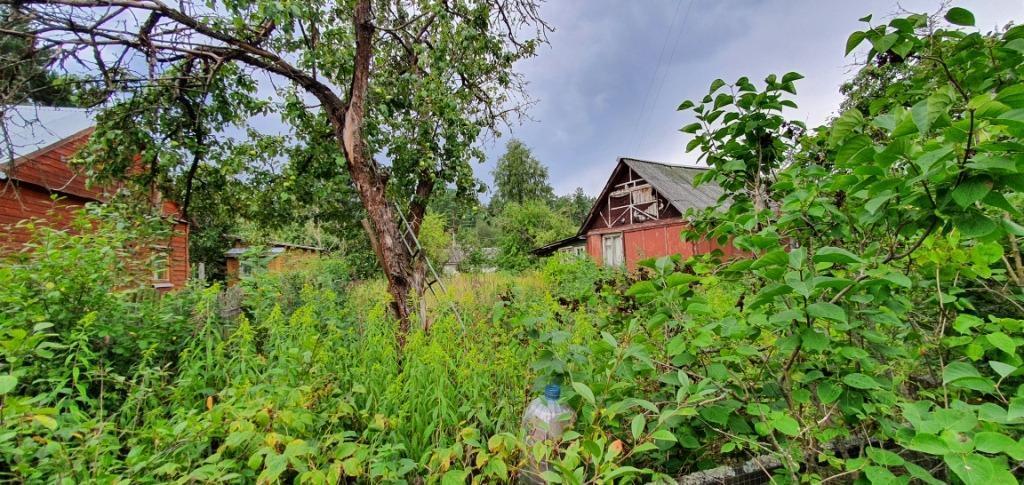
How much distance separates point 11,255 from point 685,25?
8.27 meters

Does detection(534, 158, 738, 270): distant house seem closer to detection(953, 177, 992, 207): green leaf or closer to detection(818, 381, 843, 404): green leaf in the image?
detection(818, 381, 843, 404): green leaf

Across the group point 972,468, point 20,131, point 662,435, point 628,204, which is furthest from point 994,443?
point 628,204

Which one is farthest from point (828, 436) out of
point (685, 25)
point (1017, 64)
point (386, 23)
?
point (685, 25)

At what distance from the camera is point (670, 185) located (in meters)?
14.5

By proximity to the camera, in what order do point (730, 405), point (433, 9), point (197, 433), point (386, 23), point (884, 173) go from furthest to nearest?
point (386, 23) → point (433, 9) → point (197, 433) → point (730, 405) → point (884, 173)

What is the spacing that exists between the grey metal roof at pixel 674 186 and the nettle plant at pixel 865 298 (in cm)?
1230

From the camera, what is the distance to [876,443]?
1292 millimetres

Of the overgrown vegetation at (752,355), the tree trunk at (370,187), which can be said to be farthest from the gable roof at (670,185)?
the overgrown vegetation at (752,355)

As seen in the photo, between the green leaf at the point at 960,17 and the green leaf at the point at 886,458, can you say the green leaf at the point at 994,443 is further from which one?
the green leaf at the point at 960,17

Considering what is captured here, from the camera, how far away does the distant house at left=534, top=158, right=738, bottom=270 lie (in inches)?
535

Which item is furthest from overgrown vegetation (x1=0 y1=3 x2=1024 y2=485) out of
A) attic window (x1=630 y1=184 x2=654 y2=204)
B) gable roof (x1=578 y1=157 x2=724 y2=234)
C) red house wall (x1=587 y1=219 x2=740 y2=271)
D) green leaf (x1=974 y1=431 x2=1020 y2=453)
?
attic window (x1=630 y1=184 x2=654 y2=204)

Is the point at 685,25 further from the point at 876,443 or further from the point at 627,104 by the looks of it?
the point at 876,443

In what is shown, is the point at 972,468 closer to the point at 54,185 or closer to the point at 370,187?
the point at 370,187

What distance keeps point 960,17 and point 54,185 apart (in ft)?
46.6
